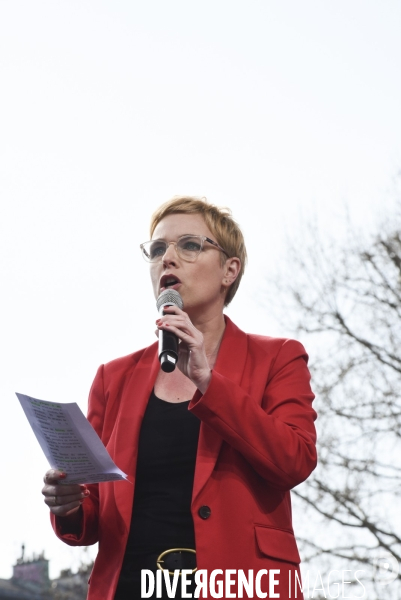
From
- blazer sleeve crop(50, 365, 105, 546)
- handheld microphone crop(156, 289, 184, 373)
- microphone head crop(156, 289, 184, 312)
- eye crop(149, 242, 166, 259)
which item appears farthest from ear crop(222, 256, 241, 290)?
blazer sleeve crop(50, 365, 105, 546)

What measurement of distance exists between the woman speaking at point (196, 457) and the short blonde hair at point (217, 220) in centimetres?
10

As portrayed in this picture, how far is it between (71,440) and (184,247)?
2.83ft

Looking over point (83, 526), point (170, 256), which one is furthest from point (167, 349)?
point (83, 526)

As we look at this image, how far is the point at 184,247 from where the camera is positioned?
2.92 metres

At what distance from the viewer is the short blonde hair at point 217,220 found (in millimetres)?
3039

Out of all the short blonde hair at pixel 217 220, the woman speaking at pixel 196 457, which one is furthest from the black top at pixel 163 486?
the short blonde hair at pixel 217 220

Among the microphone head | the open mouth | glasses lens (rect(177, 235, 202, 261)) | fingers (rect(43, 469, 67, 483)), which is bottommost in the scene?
fingers (rect(43, 469, 67, 483))

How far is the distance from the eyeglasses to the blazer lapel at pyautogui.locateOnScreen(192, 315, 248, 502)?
307 mm

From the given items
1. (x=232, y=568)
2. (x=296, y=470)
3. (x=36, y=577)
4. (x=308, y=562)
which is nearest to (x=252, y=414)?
(x=296, y=470)

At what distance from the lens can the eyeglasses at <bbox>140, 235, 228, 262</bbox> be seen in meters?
2.90

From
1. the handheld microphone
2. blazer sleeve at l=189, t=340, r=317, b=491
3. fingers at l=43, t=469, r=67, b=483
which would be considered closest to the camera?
the handheld microphone

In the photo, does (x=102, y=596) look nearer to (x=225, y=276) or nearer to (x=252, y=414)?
(x=252, y=414)

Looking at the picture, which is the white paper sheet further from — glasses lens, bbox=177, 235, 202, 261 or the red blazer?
glasses lens, bbox=177, 235, 202, 261

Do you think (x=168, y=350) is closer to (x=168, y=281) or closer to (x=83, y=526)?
(x=168, y=281)
